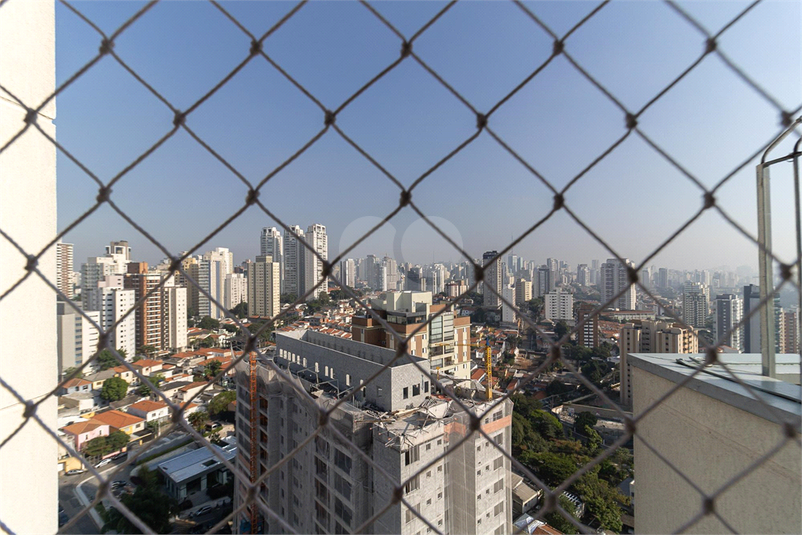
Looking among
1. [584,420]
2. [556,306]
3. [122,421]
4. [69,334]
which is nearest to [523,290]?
[556,306]

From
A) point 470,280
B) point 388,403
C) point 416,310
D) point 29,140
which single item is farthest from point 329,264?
point 416,310

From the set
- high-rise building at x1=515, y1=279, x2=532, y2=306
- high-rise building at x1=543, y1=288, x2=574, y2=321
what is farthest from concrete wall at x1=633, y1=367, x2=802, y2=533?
high-rise building at x1=515, y1=279, x2=532, y2=306

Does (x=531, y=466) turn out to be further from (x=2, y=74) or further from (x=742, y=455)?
(x=2, y=74)

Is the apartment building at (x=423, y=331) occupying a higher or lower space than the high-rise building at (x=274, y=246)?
lower

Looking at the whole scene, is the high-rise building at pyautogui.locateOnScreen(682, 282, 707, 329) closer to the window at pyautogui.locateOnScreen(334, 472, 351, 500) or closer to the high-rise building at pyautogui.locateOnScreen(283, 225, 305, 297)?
the window at pyautogui.locateOnScreen(334, 472, 351, 500)

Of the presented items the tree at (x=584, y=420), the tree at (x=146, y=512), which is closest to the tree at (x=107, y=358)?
the tree at (x=146, y=512)

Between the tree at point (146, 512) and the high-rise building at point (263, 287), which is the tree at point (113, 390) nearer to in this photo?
the high-rise building at point (263, 287)

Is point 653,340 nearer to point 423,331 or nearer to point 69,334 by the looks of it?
point 423,331
